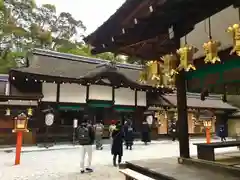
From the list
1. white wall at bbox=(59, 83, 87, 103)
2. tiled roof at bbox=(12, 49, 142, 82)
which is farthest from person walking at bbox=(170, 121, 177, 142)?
white wall at bbox=(59, 83, 87, 103)

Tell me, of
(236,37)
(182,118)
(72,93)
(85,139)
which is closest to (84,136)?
(85,139)

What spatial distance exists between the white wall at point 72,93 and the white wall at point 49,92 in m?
0.43

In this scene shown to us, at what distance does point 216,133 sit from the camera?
846 inches

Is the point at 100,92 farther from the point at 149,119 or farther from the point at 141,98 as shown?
the point at 149,119

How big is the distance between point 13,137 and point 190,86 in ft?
39.8

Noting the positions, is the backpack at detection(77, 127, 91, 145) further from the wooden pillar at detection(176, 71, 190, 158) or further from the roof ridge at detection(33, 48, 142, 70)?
the roof ridge at detection(33, 48, 142, 70)

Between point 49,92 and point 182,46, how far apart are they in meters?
12.2

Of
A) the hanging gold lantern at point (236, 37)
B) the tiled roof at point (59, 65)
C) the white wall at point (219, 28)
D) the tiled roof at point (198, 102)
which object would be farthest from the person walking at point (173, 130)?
the hanging gold lantern at point (236, 37)

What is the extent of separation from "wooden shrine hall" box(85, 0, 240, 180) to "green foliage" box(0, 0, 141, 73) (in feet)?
45.4

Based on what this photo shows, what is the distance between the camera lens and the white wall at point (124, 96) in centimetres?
1700

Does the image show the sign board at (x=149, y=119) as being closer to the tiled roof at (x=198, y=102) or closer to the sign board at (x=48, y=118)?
the tiled roof at (x=198, y=102)

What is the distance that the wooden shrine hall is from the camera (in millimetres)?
3332

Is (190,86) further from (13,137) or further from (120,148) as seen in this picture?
(13,137)

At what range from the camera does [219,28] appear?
15.3ft
